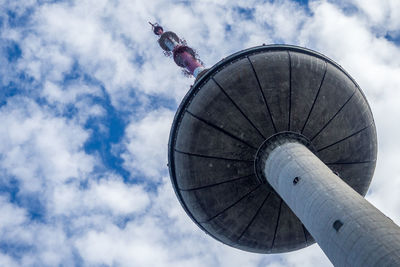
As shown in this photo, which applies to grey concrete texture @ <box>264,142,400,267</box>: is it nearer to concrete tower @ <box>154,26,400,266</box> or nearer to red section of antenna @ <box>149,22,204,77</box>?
concrete tower @ <box>154,26,400,266</box>

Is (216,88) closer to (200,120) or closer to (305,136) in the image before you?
(200,120)

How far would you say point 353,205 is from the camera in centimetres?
861

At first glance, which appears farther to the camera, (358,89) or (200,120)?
(358,89)

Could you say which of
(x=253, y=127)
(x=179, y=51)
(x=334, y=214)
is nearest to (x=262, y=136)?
(x=253, y=127)

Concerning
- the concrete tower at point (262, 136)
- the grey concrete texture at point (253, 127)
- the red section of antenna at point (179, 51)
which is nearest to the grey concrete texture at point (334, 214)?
the concrete tower at point (262, 136)

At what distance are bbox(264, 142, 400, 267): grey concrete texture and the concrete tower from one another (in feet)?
0.24

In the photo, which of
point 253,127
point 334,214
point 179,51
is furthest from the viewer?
point 179,51

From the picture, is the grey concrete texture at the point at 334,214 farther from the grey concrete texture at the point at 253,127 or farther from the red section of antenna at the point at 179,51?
the red section of antenna at the point at 179,51

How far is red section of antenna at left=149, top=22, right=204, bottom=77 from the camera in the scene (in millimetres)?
23812

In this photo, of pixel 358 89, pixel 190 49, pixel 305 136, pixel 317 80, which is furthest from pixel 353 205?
pixel 190 49

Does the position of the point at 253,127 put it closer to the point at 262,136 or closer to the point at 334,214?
the point at 262,136

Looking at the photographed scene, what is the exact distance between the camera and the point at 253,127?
12602 mm

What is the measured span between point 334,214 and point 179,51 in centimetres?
1948

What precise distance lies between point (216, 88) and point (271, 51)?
2.26 m
